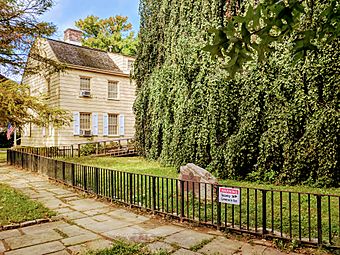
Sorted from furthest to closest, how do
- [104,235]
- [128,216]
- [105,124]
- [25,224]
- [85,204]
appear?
[105,124] < [85,204] < [128,216] < [25,224] < [104,235]

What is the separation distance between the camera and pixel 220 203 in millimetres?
4535

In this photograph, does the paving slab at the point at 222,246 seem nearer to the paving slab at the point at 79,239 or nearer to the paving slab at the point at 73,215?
the paving slab at the point at 79,239

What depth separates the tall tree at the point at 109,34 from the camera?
97.8 ft

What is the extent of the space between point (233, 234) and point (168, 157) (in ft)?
26.4

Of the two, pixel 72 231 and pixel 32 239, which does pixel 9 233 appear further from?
pixel 72 231

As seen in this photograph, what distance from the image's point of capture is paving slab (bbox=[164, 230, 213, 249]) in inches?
153

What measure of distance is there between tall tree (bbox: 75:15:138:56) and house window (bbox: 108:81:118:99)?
10520mm

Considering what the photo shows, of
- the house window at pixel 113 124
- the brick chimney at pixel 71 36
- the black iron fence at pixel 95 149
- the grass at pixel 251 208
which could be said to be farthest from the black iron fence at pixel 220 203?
the brick chimney at pixel 71 36

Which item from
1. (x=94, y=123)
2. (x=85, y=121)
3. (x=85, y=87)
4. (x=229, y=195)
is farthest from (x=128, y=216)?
(x=85, y=87)

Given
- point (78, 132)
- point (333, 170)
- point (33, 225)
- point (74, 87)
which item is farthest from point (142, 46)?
point (33, 225)

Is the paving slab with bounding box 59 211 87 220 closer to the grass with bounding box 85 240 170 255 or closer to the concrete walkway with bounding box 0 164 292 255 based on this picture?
the concrete walkway with bounding box 0 164 292 255

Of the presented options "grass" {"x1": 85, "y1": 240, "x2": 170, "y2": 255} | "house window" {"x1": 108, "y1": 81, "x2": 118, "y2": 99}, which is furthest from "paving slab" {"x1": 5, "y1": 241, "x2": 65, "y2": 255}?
"house window" {"x1": 108, "y1": 81, "x2": 118, "y2": 99}

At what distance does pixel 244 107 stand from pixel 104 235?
6.46 m

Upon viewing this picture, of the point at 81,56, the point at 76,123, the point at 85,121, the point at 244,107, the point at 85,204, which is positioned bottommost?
the point at 85,204
